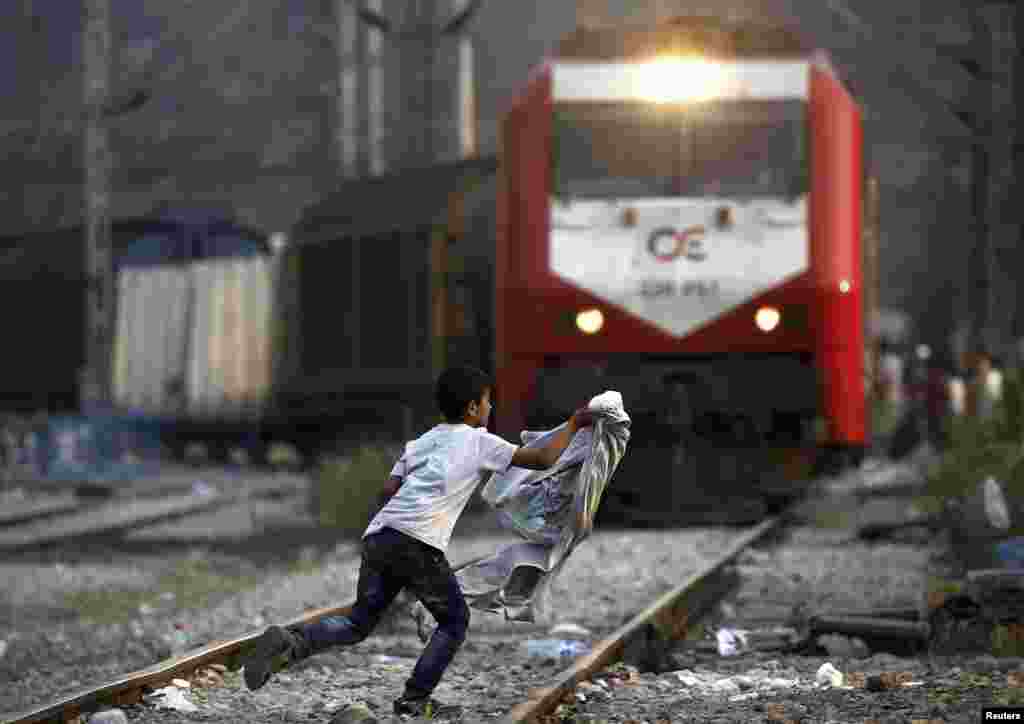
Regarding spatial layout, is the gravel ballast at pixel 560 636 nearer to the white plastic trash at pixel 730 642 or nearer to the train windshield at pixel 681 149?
the white plastic trash at pixel 730 642

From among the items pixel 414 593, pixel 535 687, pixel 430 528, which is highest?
pixel 430 528

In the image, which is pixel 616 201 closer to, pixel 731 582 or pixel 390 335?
pixel 731 582

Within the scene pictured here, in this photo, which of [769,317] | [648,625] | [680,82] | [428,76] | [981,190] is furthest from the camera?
[428,76]

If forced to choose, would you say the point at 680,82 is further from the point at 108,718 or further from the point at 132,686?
the point at 108,718

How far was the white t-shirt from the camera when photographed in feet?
17.3

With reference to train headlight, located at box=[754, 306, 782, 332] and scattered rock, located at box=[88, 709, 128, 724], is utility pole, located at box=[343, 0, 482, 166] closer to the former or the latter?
Answer: train headlight, located at box=[754, 306, 782, 332]

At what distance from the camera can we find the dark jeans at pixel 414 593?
5301mm

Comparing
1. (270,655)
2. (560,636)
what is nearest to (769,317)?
(560,636)

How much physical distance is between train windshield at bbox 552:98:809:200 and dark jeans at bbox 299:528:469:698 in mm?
7131

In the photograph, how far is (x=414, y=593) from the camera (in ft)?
17.5

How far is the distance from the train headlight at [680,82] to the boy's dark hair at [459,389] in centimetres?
752

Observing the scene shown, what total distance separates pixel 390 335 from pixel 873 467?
276 inches

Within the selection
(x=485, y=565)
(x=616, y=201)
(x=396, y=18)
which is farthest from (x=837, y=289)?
(x=396, y=18)

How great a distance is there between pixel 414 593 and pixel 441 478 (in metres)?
0.35
